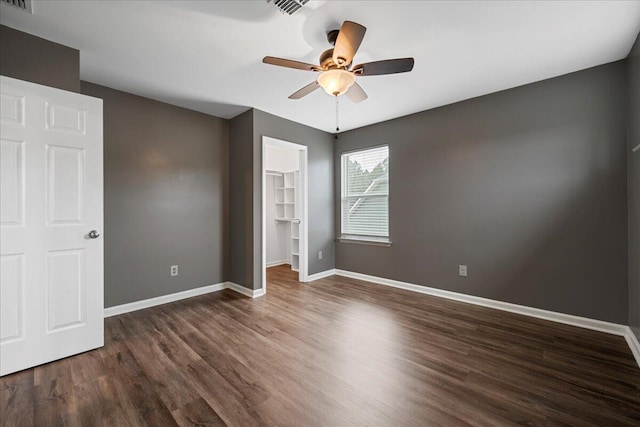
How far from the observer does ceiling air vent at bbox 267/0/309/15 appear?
1.74m

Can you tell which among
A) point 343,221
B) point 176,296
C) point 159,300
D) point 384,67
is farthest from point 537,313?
point 159,300

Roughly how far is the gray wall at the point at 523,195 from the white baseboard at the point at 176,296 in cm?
224

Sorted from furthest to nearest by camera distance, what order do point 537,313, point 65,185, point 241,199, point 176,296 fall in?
point 241,199
point 176,296
point 537,313
point 65,185

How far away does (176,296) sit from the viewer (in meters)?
3.55

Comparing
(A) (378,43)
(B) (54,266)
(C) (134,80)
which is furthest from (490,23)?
(B) (54,266)

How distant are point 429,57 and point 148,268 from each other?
3.94m

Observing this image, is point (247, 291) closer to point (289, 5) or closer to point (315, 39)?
point (315, 39)

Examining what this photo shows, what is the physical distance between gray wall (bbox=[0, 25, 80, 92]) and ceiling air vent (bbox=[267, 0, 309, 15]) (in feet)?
6.39

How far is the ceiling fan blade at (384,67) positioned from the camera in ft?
6.46

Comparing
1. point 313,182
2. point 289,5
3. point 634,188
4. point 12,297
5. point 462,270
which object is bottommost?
point 462,270

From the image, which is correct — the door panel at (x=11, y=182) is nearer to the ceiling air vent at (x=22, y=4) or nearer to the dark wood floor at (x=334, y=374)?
the ceiling air vent at (x=22, y=4)

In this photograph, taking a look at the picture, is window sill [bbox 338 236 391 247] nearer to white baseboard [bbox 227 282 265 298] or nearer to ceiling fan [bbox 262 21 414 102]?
white baseboard [bbox 227 282 265 298]

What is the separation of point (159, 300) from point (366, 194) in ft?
11.2

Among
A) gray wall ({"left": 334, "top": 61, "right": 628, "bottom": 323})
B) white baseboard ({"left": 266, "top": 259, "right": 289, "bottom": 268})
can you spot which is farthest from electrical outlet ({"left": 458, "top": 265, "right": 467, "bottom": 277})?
white baseboard ({"left": 266, "top": 259, "right": 289, "bottom": 268})
